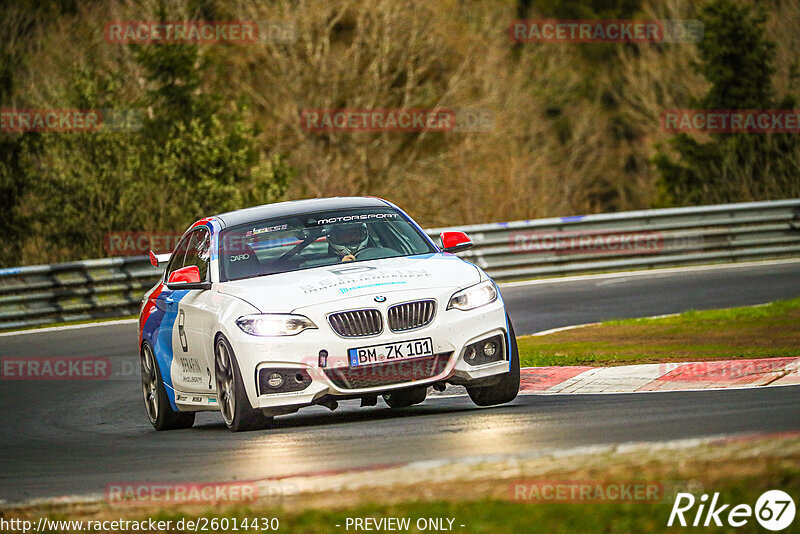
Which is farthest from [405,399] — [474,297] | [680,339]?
[680,339]

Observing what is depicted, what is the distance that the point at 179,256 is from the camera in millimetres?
11547

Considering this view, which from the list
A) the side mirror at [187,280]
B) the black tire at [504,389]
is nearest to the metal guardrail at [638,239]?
the side mirror at [187,280]

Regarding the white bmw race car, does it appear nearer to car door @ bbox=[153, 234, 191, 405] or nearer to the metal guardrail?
car door @ bbox=[153, 234, 191, 405]

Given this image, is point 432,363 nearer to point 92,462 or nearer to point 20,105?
point 92,462

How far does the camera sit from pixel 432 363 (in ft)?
29.5

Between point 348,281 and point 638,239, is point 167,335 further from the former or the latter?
point 638,239

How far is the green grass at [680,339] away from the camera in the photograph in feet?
39.6

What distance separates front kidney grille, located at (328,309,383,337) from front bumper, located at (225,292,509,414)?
0.04 m

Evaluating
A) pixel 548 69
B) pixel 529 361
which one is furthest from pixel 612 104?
pixel 529 361

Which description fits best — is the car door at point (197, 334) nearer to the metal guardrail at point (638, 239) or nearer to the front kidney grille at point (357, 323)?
the front kidney grille at point (357, 323)

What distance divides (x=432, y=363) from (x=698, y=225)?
14.9 meters

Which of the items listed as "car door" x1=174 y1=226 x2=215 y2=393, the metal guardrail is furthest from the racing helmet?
the metal guardrail

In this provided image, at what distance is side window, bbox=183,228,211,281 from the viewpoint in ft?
34.2

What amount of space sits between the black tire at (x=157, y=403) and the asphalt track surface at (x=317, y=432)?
0.13 m
